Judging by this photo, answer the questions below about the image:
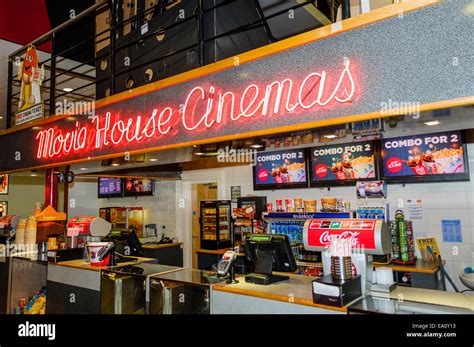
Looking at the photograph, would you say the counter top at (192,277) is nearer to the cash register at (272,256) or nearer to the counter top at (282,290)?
the counter top at (282,290)

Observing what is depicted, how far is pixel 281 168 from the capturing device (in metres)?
5.57

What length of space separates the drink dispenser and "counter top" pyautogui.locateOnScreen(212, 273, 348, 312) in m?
0.25

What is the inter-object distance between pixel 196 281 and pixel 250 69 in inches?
64.1

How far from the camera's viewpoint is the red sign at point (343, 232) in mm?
2186

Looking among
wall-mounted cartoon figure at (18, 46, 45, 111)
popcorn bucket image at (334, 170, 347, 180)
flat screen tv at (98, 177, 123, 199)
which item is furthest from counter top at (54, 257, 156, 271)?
flat screen tv at (98, 177, 123, 199)

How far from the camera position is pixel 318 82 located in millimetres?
1858

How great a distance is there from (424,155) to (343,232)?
8.94 ft

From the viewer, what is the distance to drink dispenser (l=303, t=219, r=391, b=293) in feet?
7.09

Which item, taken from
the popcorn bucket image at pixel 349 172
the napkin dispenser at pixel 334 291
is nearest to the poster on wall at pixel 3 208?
the popcorn bucket image at pixel 349 172

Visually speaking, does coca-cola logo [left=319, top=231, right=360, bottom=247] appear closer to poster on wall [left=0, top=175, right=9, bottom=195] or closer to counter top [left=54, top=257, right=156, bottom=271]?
counter top [left=54, top=257, right=156, bottom=271]

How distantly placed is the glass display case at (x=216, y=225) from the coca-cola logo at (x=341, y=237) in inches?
161

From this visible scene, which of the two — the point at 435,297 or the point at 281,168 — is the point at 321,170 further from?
the point at 435,297
